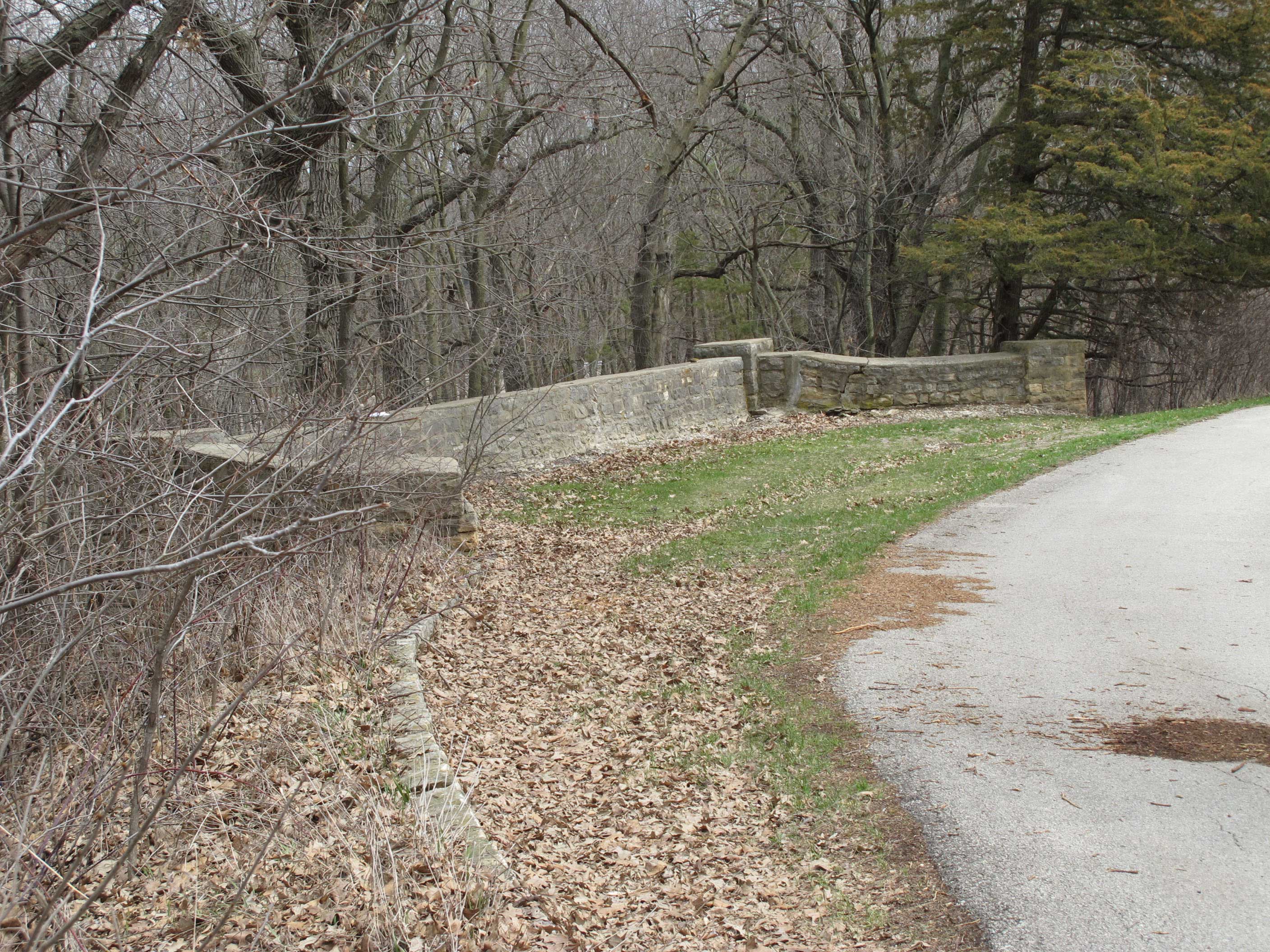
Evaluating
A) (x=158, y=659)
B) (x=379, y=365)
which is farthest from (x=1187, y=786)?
(x=379, y=365)

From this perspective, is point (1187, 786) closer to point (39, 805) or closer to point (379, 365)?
point (39, 805)

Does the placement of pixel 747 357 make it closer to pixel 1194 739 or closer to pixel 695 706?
pixel 695 706

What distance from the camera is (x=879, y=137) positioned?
68.8 feet

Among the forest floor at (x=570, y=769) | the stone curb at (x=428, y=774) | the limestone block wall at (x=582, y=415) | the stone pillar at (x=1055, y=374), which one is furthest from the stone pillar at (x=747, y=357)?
the stone curb at (x=428, y=774)

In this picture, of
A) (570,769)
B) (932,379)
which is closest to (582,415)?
(932,379)

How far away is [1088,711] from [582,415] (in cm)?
925

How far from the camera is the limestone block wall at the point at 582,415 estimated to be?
11781 millimetres

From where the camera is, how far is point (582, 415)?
13.7 m

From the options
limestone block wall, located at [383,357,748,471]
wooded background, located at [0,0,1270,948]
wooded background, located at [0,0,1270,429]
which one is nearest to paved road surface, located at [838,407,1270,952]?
wooded background, located at [0,0,1270,948]

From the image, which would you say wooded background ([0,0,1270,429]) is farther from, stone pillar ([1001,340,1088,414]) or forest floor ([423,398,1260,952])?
forest floor ([423,398,1260,952])

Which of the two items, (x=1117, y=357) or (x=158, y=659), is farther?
(x=1117, y=357)

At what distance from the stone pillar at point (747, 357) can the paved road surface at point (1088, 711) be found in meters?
7.17

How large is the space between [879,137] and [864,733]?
59.3 ft

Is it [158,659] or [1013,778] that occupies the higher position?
[158,659]
